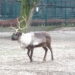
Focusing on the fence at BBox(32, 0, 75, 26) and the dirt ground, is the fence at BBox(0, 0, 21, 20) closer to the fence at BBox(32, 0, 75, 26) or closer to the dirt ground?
the fence at BBox(32, 0, 75, 26)

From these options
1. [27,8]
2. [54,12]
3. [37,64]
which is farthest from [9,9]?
[37,64]

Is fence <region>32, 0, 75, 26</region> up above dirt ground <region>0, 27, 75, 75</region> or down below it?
below

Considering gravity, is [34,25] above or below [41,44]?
below

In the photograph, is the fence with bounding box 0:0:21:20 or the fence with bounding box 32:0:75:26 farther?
the fence with bounding box 32:0:75:26

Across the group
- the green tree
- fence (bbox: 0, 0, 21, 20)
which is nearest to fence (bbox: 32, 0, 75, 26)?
fence (bbox: 0, 0, 21, 20)

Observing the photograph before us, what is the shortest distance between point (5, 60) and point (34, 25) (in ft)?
51.2

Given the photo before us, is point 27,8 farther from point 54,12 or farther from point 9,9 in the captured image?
point 54,12

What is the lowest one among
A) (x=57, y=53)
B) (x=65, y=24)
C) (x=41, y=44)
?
(x=65, y=24)

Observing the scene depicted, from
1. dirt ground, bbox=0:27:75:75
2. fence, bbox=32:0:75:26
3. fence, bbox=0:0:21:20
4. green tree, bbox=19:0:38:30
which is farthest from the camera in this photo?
fence, bbox=32:0:75:26

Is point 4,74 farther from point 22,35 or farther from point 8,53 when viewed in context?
point 8,53

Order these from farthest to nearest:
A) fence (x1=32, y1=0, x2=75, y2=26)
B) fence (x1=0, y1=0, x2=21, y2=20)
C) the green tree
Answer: fence (x1=32, y1=0, x2=75, y2=26), fence (x1=0, y1=0, x2=21, y2=20), the green tree

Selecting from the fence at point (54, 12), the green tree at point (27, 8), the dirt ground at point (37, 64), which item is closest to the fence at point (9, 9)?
the fence at point (54, 12)

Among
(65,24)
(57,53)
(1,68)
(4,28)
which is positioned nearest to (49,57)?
(57,53)

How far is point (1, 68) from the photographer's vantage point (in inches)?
385
